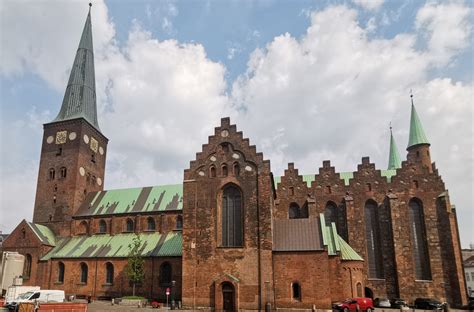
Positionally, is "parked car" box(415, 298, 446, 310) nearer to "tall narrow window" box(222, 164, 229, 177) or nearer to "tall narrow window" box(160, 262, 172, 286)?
"tall narrow window" box(222, 164, 229, 177)

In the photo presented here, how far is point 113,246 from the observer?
1978 inches

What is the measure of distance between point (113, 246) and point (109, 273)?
3839 millimetres

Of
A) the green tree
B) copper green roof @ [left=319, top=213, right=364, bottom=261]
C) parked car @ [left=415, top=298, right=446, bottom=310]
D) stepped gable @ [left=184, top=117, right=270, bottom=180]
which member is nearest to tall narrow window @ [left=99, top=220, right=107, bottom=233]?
the green tree

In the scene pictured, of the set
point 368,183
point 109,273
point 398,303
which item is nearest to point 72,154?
point 109,273

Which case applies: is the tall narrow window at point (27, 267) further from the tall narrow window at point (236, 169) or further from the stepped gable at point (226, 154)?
the tall narrow window at point (236, 169)

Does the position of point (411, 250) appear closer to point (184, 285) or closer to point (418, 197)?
point (418, 197)

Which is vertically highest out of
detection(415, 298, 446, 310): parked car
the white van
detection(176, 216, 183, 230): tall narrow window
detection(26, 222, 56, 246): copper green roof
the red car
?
detection(176, 216, 183, 230): tall narrow window

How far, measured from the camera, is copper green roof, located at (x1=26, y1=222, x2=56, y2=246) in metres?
52.0

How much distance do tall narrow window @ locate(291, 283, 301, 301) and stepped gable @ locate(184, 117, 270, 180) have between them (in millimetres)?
11519

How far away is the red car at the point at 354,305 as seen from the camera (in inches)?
1300

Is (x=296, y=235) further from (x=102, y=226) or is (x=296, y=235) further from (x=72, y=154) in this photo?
(x=72, y=154)

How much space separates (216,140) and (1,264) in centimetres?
3395

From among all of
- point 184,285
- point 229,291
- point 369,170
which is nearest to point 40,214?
point 184,285

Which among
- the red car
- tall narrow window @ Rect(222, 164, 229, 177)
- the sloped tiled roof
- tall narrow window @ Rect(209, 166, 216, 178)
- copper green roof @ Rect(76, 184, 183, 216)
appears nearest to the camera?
the red car
